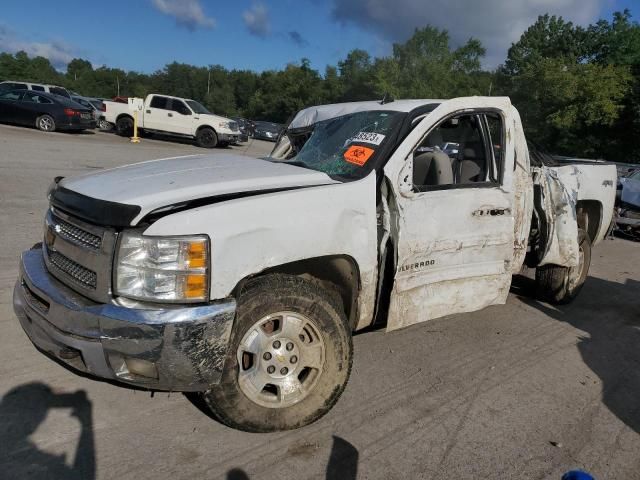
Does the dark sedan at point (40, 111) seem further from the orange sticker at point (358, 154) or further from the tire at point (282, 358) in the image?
the tire at point (282, 358)

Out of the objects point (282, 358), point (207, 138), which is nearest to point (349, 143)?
point (282, 358)

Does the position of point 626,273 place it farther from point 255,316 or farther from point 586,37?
point 586,37

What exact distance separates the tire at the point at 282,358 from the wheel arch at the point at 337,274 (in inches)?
6.5

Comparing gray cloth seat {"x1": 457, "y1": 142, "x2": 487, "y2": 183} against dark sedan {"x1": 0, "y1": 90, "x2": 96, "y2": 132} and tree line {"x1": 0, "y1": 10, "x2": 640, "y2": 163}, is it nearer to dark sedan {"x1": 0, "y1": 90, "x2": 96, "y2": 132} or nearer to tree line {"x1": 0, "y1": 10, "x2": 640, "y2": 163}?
tree line {"x1": 0, "y1": 10, "x2": 640, "y2": 163}

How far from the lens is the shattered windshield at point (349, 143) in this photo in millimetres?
3477

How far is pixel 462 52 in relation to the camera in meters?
62.4

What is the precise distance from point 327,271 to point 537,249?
8.89ft

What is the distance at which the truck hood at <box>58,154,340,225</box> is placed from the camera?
2738mm

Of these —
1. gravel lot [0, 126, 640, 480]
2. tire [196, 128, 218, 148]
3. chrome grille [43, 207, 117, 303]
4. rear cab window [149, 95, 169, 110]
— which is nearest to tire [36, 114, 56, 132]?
rear cab window [149, 95, 169, 110]

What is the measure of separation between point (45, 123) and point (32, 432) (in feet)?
66.8

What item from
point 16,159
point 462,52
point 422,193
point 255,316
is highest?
point 462,52

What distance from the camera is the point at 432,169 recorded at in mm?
4008

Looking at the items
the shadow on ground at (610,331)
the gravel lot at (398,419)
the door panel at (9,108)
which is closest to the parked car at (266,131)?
the door panel at (9,108)

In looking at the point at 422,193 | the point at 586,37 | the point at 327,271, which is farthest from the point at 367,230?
the point at 586,37
